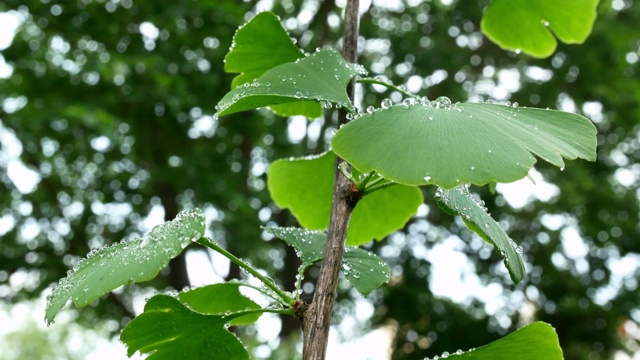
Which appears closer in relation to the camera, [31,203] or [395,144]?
[395,144]

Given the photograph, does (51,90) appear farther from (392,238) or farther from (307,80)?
(307,80)

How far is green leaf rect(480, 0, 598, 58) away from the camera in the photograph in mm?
647

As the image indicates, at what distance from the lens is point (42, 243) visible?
4.94 meters

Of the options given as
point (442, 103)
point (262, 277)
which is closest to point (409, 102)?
point (442, 103)

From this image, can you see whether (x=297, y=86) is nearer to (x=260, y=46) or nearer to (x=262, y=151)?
(x=260, y=46)

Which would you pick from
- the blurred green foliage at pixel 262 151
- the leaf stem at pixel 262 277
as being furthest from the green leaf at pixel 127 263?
the blurred green foliage at pixel 262 151

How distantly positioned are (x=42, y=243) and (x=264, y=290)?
4824 mm

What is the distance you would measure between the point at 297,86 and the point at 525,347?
0.75 feet

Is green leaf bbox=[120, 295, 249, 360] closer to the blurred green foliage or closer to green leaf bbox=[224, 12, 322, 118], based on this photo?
green leaf bbox=[224, 12, 322, 118]

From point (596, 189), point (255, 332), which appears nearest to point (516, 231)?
point (596, 189)

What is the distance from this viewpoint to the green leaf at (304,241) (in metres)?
0.55

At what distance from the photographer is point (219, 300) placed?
55 centimetres

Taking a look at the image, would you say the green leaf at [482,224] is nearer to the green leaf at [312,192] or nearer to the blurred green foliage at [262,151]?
the green leaf at [312,192]

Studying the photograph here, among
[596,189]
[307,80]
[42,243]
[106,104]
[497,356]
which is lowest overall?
[596,189]
